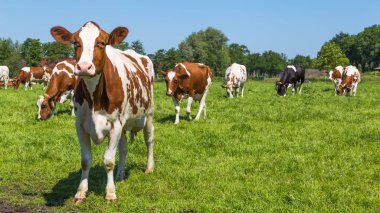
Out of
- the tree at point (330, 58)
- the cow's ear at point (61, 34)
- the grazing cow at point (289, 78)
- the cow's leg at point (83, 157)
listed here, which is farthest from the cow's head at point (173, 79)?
the tree at point (330, 58)

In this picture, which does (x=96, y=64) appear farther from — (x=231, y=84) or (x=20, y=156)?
(x=231, y=84)

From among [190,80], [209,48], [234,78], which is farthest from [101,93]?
[209,48]

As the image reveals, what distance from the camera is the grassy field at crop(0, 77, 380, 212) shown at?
569 cm

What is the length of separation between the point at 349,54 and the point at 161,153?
13809 centimetres

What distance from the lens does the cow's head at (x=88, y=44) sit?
16.2 feet

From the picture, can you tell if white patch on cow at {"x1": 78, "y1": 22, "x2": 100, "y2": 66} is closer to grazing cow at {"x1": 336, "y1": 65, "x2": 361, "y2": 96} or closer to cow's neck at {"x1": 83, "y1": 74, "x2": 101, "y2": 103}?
cow's neck at {"x1": 83, "y1": 74, "x2": 101, "y2": 103}

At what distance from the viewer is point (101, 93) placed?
18.3 ft

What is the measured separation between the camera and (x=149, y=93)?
711cm

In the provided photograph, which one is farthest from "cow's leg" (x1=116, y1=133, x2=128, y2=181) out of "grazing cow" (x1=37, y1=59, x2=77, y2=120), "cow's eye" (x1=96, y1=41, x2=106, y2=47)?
"grazing cow" (x1=37, y1=59, x2=77, y2=120)

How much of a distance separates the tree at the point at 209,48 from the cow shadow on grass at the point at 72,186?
84.1m

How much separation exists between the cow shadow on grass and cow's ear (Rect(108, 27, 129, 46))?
228 centimetres

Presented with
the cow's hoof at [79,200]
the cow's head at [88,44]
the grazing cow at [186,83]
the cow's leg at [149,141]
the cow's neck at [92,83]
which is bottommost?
the cow's hoof at [79,200]

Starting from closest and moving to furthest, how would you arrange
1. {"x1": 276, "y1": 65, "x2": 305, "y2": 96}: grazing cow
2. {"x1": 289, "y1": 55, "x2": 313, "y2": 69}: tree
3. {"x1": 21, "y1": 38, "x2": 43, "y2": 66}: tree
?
{"x1": 276, "y1": 65, "x2": 305, "y2": 96}: grazing cow < {"x1": 21, "y1": 38, "x2": 43, "y2": 66}: tree < {"x1": 289, "y1": 55, "x2": 313, "y2": 69}: tree

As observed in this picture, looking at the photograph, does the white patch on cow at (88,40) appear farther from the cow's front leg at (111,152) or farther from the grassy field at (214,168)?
the grassy field at (214,168)
